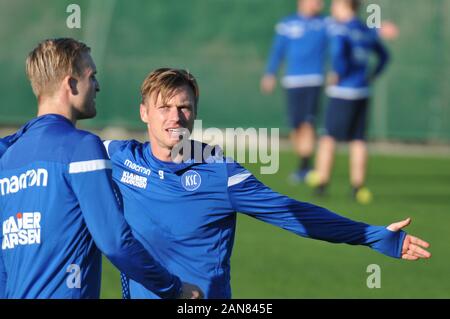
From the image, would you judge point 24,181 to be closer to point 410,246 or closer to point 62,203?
point 62,203

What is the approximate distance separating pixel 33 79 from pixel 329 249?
707cm

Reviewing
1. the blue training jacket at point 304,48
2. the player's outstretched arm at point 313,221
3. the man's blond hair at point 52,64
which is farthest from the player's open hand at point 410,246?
the blue training jacket at point 304,48

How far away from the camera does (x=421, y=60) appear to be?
67.6 ft

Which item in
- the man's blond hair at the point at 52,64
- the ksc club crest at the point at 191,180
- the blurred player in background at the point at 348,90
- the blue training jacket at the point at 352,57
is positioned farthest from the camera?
the blue training jacket at the point at 352,57

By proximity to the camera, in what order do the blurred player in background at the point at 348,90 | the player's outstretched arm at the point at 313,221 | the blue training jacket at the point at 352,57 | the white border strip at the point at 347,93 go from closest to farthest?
1. the player's outstretched arm at the point at 313,221
2. the blurred player in background at the point at 348,90
3. the blue training jacket at the point at 352,57
4. the white border strip at the point at 347,93

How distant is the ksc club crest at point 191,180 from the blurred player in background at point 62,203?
2.78ft

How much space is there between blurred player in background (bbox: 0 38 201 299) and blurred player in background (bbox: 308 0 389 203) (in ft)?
32.8

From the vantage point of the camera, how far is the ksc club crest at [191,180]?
5148 millimetres

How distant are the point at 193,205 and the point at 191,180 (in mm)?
121

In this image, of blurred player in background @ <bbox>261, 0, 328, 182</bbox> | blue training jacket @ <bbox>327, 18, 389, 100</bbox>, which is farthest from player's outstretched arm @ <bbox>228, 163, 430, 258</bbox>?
blurred player in background @ <bbox>261, 0, 328, 182</bbox>

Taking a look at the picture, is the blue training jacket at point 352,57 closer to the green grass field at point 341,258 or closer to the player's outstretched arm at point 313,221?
the green grass field at point 341,258

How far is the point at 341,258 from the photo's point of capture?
34.7 feet

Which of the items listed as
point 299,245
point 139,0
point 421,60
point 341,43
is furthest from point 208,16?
point 299,245

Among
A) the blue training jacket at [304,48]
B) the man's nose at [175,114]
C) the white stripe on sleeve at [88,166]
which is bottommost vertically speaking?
the white stripe on sleeve at [88,166]
